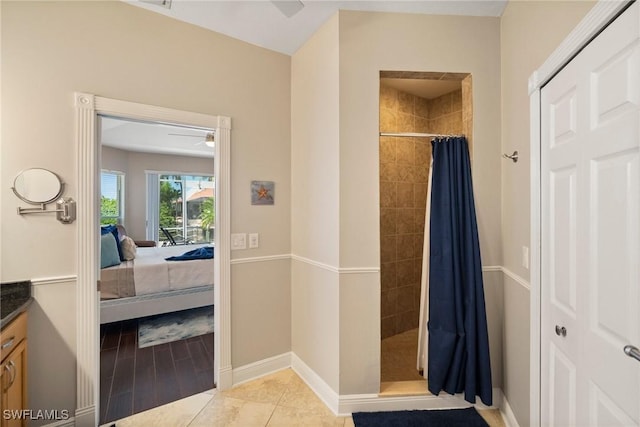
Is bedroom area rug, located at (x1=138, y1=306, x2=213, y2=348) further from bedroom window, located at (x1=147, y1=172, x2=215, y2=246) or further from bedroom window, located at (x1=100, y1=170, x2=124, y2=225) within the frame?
bedroom window, located at (x1=100, y1=170, x2=124, y2=225)

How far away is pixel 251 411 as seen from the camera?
1972 mm

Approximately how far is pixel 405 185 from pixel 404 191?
0.23 ft

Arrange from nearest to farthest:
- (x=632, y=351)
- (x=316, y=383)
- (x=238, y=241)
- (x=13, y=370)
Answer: (x=632, y=351)
(x=13, y=370)
(x=316, y=383)
(x=238, y=241)

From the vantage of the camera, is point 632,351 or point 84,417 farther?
point 84,417

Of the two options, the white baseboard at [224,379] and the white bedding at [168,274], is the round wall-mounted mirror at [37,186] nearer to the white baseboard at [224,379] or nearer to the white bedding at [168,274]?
the white baseboard at [224,379]

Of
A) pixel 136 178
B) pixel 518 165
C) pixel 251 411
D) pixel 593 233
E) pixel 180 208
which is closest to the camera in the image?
pixel 593 233

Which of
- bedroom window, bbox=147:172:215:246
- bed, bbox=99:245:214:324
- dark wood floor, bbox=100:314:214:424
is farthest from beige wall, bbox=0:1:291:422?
A: bedroom window, bbox=147:172:215:246

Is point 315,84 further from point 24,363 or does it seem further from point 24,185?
point 24,363

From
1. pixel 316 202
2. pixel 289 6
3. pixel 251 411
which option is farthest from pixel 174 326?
pixel 289 6

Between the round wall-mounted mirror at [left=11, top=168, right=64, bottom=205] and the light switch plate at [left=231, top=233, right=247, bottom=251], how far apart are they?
1100mm

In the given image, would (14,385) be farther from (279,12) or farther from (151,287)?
(279,12)

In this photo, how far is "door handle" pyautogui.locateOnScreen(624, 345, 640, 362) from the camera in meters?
0.84

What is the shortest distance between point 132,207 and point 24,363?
16.5 feet

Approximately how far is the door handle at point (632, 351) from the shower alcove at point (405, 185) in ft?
6.75
